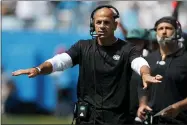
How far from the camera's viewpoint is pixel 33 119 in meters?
15.7

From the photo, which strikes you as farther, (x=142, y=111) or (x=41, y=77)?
(x=41, y=77)

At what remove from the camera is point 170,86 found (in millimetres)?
7488

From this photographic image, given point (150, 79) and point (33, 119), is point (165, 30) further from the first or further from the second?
point (33, 119)

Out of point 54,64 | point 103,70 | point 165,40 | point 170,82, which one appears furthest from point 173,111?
point 54,64

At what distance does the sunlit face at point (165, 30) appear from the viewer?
7.73 meters

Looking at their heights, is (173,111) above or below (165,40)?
below

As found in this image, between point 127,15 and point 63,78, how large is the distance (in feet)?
6.88

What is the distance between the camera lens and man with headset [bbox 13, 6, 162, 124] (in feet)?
21.8

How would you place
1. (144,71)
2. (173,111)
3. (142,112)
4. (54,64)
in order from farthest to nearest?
(142,112) < (173,111) < (54,64) < (144,71)

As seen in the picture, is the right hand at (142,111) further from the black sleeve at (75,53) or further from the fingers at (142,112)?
the black sleeve at (75,53)

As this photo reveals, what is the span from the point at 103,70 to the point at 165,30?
1402 millimetres

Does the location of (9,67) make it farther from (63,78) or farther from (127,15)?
(127,15)

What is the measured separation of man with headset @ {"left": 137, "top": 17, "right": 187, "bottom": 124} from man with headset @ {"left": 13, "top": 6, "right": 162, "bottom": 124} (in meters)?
0.80

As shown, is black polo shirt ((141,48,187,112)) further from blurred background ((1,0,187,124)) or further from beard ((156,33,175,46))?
blurred background ((1,0,187,124))
